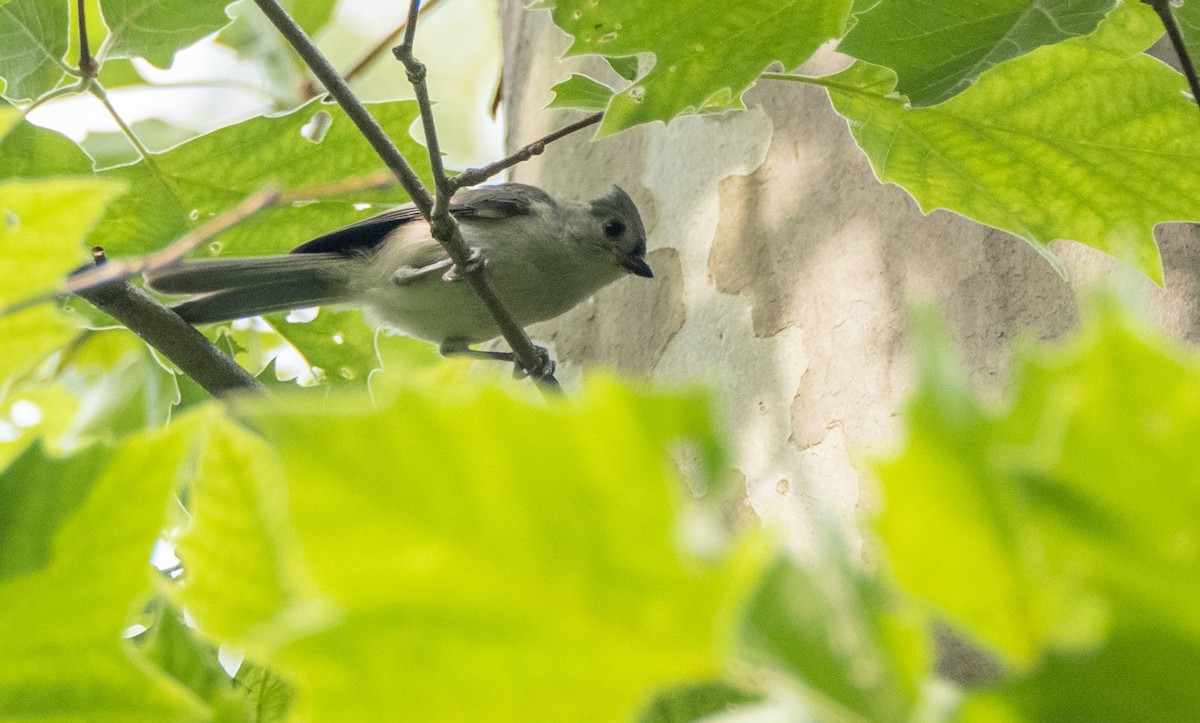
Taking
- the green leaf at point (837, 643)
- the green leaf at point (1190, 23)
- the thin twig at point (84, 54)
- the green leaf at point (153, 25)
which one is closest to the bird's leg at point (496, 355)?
the green leaf at point (153, 25)

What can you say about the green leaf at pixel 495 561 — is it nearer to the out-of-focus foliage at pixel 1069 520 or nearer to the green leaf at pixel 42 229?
the out-of-focus foliage at pixel 1069 520

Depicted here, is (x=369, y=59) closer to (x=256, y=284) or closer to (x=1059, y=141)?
(x=256, y=284)

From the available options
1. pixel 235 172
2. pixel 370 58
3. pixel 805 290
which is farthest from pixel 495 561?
pixel 370 58

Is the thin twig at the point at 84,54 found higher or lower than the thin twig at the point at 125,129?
higher

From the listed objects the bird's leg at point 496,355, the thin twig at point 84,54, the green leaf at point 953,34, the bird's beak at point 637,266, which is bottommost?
the bird's leg at point 496,355

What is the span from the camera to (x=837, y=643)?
32 centimetres

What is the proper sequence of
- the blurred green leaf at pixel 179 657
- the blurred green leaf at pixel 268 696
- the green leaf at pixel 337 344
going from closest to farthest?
the blurred green leaf at pixel 179 657 → the blurred green leaf at pixel 268 696 → the green leaf at pixel 337 344

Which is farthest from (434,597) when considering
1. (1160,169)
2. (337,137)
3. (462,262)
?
(337,137)

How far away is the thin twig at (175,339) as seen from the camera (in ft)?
5.11

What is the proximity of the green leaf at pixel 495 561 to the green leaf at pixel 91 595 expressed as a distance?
0.59ft

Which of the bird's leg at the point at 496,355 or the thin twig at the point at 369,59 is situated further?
the thin twig at the point at 369,59

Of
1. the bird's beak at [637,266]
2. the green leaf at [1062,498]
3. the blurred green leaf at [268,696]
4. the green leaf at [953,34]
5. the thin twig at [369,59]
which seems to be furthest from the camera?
the thin twig at [369,59]

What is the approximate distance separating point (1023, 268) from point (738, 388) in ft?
2.16

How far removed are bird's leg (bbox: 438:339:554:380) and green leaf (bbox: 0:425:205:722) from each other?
2.10 meters
